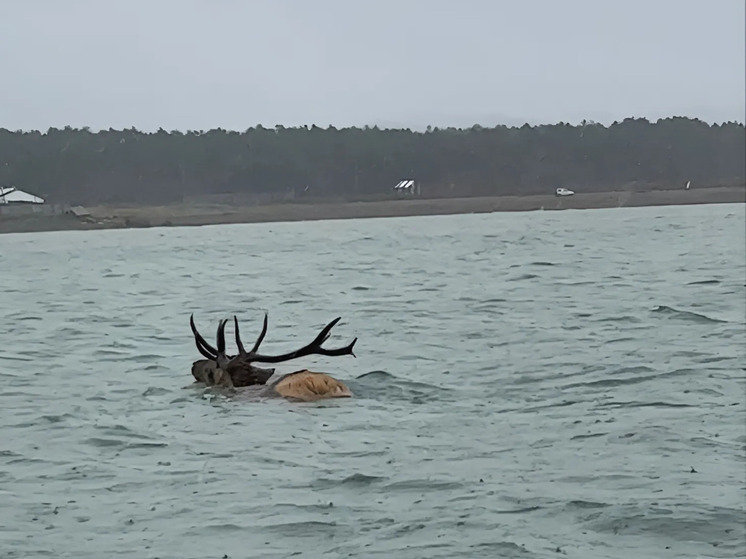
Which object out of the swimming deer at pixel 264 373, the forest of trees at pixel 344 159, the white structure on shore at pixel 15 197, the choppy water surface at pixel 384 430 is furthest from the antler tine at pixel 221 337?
the white structure on shore at pixel 15 197

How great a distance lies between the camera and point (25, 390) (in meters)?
12.2

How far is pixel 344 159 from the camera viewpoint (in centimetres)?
1338

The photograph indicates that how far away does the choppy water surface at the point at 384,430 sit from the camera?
7262 mm

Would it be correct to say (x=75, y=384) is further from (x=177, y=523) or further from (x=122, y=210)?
(x=177, y=523)

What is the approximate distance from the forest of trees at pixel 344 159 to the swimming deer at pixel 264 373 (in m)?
1.38

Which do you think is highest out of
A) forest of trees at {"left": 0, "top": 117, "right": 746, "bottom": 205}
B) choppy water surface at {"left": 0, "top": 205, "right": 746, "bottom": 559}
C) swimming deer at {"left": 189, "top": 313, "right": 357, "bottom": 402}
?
forest of trees at {"left": 0, "top": 117, "right": 746, "bottom": 205}

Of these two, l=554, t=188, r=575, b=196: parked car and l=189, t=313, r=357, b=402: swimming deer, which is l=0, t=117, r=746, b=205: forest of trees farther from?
l=189, t=313, r=357, b=402: swimming deer

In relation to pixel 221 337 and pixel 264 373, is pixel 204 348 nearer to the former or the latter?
pixel 221 337

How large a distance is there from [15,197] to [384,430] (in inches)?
134

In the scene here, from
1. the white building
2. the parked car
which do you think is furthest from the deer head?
the parked car

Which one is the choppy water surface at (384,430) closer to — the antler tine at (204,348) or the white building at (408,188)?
the antler tine at (204,348)

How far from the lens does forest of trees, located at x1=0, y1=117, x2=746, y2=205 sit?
929 centimetres

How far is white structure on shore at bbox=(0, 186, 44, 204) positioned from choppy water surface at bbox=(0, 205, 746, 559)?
934 millimetres

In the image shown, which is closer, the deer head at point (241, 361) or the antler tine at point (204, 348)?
the deer head at point (241, 361)
